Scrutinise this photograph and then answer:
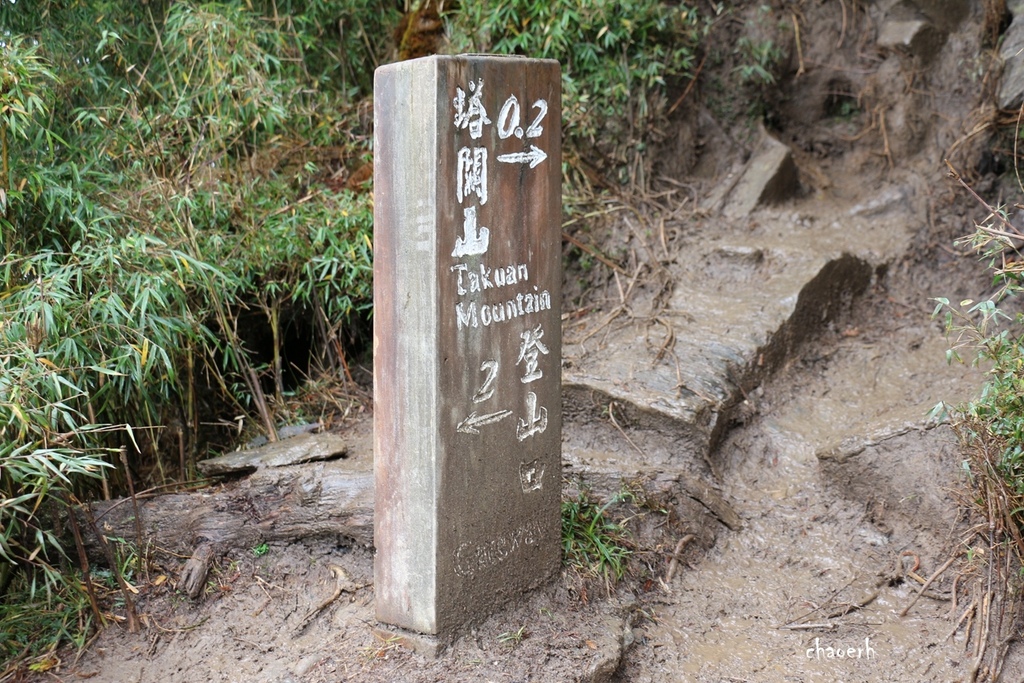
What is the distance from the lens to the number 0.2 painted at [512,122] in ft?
10.8

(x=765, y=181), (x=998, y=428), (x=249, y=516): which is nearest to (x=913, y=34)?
(x=765, y=181)

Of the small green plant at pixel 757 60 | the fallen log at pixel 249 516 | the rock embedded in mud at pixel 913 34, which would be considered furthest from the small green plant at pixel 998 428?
the rock embedded in mud at pixel 913 34

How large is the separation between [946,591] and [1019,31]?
3.56 m

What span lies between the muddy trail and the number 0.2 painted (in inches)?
67.7

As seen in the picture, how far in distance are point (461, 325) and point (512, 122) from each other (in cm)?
77

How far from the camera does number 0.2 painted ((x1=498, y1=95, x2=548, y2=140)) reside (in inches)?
129

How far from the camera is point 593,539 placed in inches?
160

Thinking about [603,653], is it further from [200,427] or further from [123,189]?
[123,189]

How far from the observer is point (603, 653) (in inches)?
138

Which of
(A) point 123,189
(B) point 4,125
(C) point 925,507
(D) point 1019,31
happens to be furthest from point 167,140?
(D) point 1019,31

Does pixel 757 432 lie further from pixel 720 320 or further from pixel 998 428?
pixel 998 428

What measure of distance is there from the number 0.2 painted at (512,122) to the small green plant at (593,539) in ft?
5.52

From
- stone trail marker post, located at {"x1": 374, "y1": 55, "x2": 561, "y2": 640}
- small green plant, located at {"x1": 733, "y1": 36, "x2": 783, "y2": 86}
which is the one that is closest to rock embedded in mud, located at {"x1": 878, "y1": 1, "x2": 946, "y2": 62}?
small green plant, located at {"x1": 733, "y1": 36, "x2": 783, "y2": 86}

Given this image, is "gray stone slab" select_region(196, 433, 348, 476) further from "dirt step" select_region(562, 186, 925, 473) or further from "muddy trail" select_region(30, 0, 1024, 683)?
"dirt step" select_region(562, 186, 925, 473)
